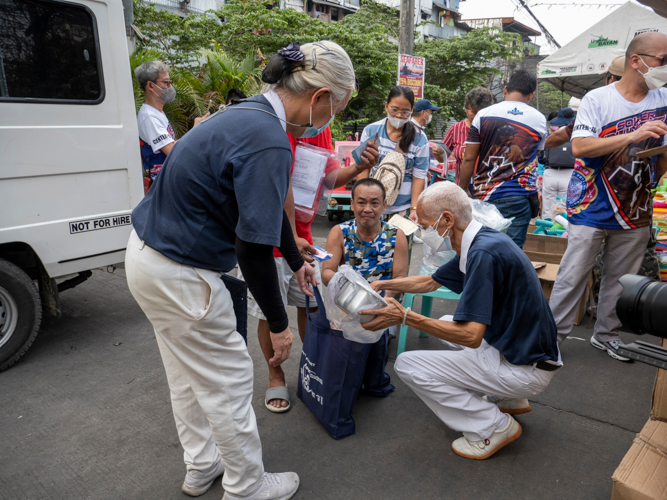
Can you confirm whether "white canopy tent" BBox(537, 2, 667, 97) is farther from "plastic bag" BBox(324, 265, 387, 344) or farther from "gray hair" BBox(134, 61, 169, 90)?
"plastic bag" BBox(324, 265, 387, 344)

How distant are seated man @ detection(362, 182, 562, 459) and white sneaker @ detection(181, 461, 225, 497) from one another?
0.95 m

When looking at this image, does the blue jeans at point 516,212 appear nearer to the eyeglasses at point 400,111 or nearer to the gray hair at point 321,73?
the eyeglasses at point 400,111

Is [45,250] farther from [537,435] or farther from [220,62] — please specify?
[220,62]

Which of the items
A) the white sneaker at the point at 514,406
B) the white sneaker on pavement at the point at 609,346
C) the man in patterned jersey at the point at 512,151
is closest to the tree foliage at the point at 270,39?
the man in patterned jersey at the point at 512,151

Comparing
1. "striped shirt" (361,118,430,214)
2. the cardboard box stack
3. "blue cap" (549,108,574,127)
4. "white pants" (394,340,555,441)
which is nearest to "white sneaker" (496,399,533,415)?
"white pants" (394,340,555,441)

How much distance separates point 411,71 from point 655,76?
5.90 meters

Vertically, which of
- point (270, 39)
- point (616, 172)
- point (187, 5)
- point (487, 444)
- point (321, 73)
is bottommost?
point (487, 444)

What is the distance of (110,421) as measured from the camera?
263 centimetres

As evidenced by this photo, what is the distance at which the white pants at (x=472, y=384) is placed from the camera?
89.4 inches

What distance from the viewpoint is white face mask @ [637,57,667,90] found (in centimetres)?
287

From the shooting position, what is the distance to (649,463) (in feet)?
5.78

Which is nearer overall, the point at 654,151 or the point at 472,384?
the point at 472,384

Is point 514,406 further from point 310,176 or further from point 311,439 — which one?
point 310,176

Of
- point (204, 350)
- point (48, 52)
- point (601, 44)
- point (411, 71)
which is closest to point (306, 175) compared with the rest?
point (204, 350)
